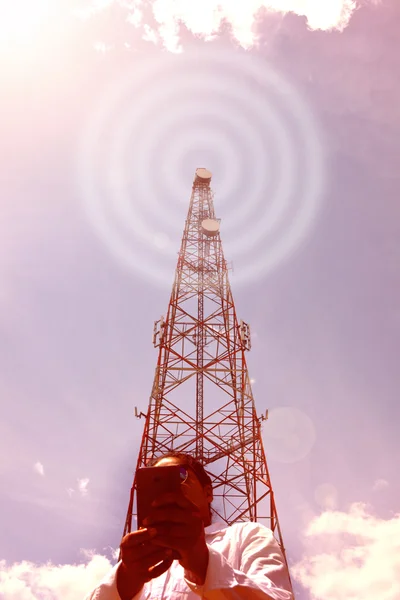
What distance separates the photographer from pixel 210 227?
1931 cm

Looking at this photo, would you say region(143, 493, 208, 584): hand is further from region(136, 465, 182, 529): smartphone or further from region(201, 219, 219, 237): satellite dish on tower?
region(201, 219, 219, 237): satellite dish on tower

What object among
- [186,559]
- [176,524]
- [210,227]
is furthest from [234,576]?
[210,227]

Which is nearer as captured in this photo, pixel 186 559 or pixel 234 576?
pixel 186 559

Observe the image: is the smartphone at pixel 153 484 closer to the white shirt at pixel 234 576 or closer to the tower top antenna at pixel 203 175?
the white shirt at pixel 234 576

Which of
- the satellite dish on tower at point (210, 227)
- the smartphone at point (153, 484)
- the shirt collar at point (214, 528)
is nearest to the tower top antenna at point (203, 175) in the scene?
the satellite dish on tower at point (210, 227)

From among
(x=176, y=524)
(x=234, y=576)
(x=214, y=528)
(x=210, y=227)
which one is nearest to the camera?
(x=176, y=524)

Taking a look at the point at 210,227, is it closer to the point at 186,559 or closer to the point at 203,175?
the point at 203,175

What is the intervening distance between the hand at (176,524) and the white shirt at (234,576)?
0.25 m

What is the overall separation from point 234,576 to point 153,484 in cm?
74

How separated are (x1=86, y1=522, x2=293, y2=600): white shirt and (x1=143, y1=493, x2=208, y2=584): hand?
253 mm

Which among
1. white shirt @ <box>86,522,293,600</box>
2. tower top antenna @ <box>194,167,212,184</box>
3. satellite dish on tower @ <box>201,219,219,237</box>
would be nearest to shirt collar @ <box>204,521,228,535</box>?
white shirt @ <box>86,522,293,600</box>

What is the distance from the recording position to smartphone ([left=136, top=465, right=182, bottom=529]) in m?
1.81

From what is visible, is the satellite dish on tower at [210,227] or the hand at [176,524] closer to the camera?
the hand at [176,524]

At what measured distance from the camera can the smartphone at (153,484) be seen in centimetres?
181
